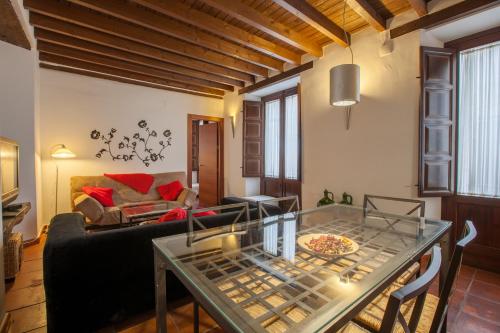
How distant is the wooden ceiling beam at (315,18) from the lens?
2386 mm

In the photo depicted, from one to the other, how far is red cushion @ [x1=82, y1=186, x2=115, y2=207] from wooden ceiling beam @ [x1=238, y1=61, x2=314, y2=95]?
124 inches

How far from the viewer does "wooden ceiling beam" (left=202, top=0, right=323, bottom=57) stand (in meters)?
2.39

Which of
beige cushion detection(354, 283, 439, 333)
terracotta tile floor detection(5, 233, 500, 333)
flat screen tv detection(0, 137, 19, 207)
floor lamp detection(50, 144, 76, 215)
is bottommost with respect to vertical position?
terracotta tile floor detection(5, 233, 500, 333)

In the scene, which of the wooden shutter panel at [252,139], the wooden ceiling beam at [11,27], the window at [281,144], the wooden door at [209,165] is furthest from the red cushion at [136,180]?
the window at [281,144]

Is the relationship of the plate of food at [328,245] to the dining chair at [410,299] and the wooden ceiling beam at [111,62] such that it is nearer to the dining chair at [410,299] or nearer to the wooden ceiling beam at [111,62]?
the dining chair at [410,299]

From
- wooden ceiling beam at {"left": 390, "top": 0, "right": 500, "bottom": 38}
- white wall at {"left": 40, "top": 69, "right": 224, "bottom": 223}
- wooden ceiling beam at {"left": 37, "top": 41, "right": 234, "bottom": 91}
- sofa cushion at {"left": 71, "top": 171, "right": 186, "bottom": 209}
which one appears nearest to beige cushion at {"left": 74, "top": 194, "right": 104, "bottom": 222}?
sofa cushion at {"left": 71, "top": 171, "right": 186, "bottom": 209}

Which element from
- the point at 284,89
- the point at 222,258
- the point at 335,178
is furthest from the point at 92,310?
the point at 284,89

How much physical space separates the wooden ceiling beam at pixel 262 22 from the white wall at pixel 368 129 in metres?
0.35

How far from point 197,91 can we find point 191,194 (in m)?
2.30

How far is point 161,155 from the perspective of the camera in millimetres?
5066

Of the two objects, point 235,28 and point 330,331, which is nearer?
point 330,331

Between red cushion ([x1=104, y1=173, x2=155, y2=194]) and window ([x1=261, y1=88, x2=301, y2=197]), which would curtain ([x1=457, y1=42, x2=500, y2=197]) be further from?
red cushion ([x1=104, y1=173, x2=155, y2=194])

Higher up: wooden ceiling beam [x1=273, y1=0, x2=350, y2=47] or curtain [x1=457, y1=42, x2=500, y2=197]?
wooden ceiling beam [x1=273, y1=0, x2=350, y2=47]

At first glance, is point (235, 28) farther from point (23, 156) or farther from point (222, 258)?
point (23, 156)
